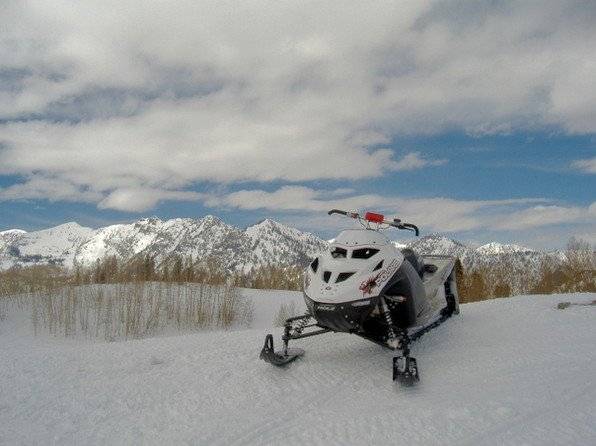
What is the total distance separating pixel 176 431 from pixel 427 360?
242 cm

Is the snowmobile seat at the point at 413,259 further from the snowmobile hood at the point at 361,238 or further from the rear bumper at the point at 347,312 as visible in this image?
the rear bumper at the point at 347,312

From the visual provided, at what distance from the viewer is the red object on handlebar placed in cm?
495

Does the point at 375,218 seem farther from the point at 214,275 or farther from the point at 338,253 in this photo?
the point at 214,275

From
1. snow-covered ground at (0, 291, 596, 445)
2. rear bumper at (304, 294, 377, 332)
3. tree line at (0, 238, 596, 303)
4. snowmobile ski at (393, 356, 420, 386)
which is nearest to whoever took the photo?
snow-covered ground at (0, 291, 596, 445)

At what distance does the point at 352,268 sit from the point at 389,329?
59 centimetres

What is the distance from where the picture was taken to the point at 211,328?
1098 centimetres

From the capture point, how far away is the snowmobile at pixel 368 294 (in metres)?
4.00

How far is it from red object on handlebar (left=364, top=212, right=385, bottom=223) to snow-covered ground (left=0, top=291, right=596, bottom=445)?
1286mm

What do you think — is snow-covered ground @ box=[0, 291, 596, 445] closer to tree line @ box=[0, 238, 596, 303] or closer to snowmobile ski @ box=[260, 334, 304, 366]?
snowmobile ski @ box=[260, 334, 304, 366]

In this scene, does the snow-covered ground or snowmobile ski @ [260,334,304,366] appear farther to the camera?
snowmobile ski @ [260,334,304,366]

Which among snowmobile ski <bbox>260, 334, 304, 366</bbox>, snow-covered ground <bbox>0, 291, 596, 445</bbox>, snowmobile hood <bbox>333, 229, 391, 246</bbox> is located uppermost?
snowmobile hood <bbox>333, 229, 391, 246</bbox>

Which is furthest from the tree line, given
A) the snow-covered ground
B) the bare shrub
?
the snow-covered ground

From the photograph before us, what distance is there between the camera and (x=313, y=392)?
3902 mm

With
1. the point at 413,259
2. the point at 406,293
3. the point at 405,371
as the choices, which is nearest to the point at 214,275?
the point at 413,259
